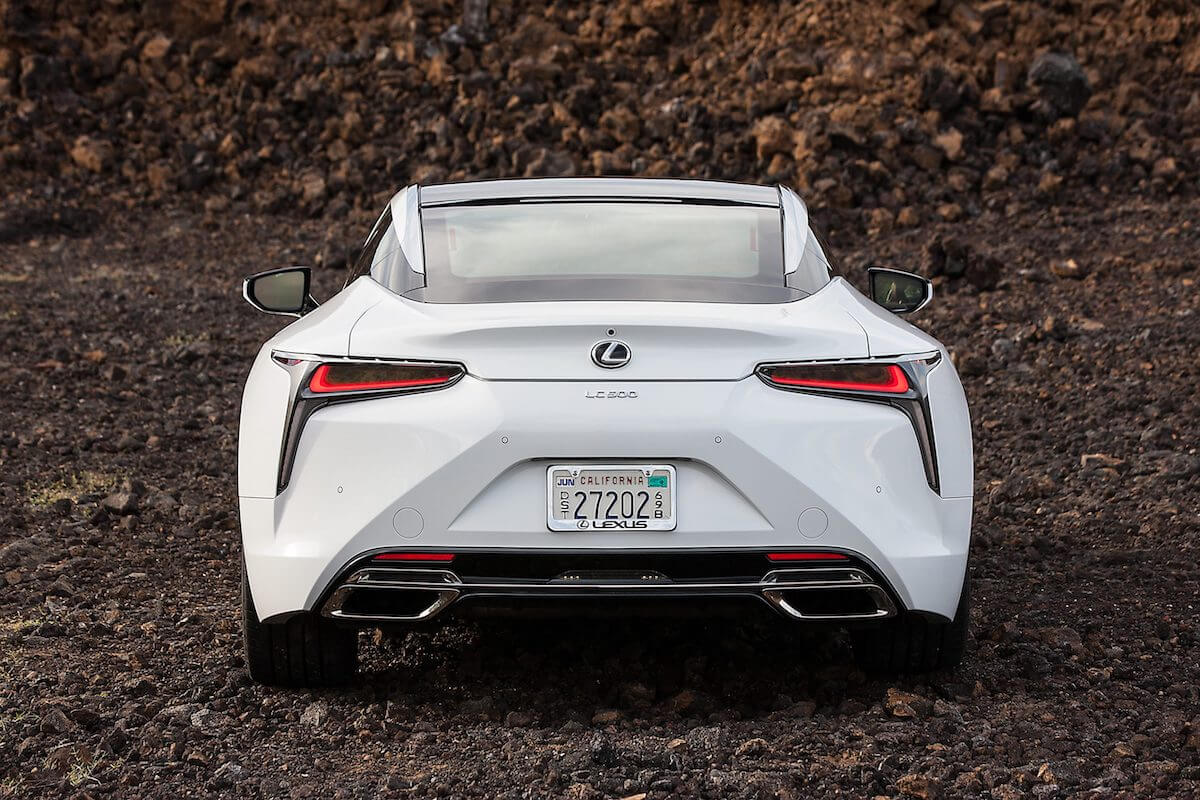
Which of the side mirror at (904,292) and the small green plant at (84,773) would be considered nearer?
the small green plant at (84,773)

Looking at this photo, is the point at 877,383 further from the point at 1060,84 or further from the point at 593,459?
the point at 1060,84

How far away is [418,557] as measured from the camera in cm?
388

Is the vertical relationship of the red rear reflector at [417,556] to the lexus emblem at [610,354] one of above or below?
below

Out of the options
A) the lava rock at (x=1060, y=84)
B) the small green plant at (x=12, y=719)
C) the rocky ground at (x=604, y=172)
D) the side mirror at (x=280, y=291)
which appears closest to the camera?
the rocky ground at (x=604, y=172)

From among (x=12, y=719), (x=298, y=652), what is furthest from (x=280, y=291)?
(x=12, y=719)

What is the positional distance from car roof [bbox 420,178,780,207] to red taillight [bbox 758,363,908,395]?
4.17 feet

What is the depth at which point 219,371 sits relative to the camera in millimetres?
11453

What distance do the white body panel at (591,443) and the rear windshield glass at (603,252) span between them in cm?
22

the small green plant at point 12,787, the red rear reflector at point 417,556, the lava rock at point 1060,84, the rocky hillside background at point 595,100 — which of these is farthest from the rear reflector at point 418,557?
the lava rock at point 1060,84

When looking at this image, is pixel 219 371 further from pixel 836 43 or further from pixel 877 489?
pixel 836 43

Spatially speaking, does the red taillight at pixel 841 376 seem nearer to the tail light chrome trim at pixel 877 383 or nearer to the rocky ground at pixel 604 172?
the tail light chrome trim at pixel 877 383

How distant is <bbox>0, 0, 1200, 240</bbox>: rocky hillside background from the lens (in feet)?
57.8

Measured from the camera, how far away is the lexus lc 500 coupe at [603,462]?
3.81 meters

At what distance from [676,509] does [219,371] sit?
8286mm
